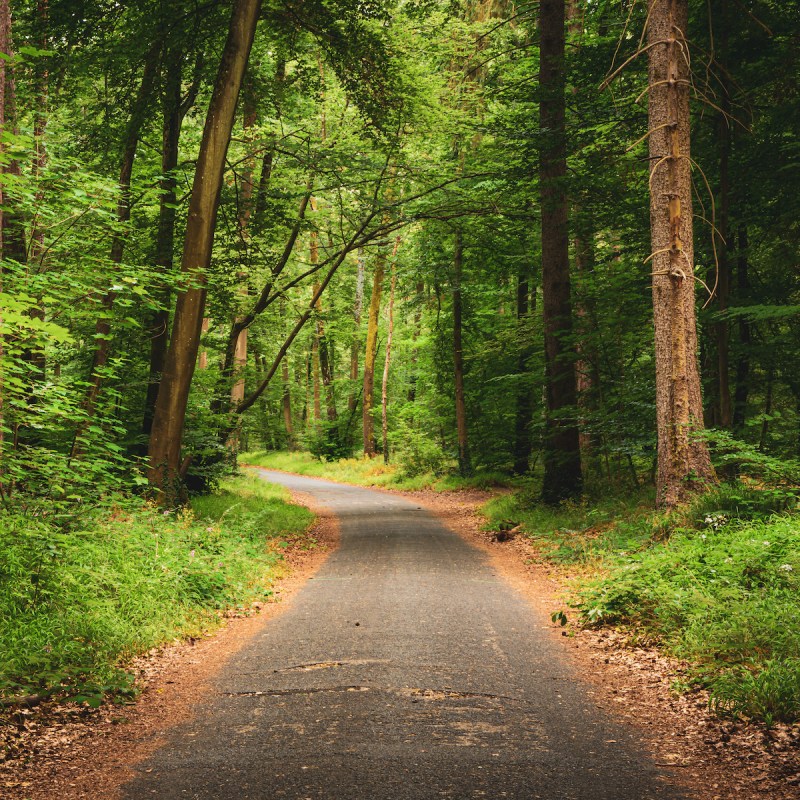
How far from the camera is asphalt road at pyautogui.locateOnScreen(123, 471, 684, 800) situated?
3.50 m

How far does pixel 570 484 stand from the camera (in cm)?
1363

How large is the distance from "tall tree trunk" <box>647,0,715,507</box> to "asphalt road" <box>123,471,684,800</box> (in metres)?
2.96

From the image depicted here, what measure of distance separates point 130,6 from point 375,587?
10.6 meters

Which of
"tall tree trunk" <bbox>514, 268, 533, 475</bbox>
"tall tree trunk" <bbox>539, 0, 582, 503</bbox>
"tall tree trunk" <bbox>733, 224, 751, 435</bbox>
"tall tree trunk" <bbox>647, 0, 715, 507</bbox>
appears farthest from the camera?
"tall tree trunk" <bbox>514, 268, 533, 475</bbox>

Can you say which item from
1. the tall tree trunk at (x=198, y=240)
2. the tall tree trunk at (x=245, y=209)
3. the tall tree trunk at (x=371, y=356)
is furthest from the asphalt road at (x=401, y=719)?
the tall tree trunk at (x=371, y=356)

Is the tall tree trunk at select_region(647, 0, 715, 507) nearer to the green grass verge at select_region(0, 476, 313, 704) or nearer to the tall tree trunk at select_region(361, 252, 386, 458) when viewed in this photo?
the green grass verge at select_region(0, 476, 313, 704)

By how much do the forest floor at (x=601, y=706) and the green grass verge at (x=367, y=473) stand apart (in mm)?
14371

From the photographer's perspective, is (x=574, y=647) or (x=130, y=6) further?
(x=130, y=6)

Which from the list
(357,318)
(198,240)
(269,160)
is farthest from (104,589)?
(357,318)

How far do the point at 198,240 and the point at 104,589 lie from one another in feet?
20.5

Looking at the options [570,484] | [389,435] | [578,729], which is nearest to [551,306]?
[570,484]

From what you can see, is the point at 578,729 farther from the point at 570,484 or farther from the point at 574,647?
the point at 570,484

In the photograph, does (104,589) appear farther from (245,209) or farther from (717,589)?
(245,209)

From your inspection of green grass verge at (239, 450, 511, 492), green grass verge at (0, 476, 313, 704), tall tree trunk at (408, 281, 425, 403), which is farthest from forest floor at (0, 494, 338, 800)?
tall tree trunk at (408, 281, 425, 403)
